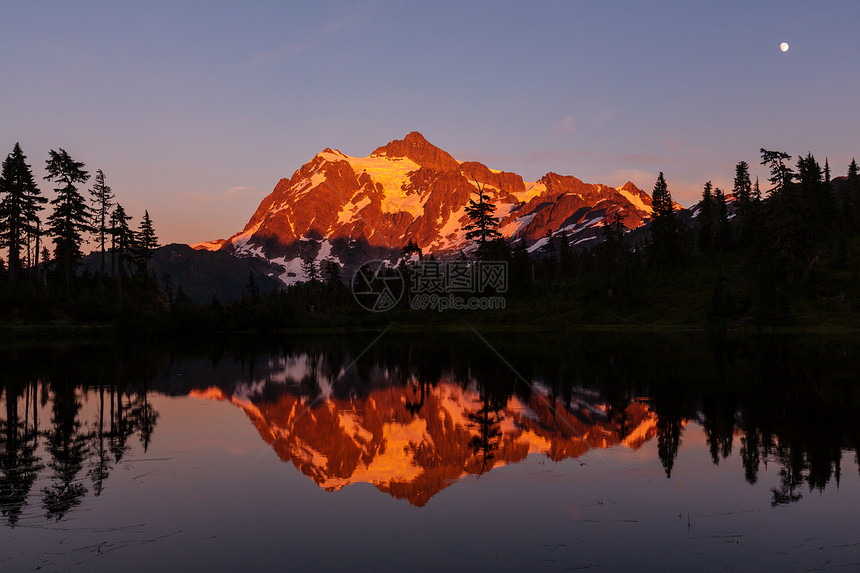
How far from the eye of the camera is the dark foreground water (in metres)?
11.8

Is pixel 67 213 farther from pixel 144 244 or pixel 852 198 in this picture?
pixel 852 198

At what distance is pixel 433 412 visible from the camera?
88.4ft

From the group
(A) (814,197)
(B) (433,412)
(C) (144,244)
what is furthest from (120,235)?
(A) (814,197)

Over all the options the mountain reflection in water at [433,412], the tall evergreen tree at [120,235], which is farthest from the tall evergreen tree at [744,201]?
the tall evergreen tree at [120,235]

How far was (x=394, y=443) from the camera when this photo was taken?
21.4 meters

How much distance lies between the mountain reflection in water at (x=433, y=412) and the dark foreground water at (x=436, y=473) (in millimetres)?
133

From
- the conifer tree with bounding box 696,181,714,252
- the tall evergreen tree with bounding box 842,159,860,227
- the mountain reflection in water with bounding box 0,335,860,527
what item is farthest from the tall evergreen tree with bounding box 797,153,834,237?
the mountain reflection in water with bounding box 0,335,860,527

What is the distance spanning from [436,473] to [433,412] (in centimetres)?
952

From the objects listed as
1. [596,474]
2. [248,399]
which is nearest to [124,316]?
[248,399]

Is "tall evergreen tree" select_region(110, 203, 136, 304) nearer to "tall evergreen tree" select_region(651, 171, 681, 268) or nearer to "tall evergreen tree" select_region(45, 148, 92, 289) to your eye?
"tall evergreen tree" select_region(45, 148, 92, 289)

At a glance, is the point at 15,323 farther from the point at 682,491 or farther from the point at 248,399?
the point at 682,491

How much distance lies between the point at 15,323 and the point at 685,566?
270 ft

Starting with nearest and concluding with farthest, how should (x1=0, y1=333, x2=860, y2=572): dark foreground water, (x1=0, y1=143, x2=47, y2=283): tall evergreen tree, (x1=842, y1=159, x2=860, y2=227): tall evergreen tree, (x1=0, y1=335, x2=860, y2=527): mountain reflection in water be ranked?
(x1=0, y1=333, x2=860, y2=572): dark foreground water, (x1=0, y1=335, x2=860, y2=527): mountain reflection in water, (x1=0, y1=143, x2=47, y2=283): tall evergreen tree, (x1=842, y1=159, x2=860, y2=227): tall evergreen tree

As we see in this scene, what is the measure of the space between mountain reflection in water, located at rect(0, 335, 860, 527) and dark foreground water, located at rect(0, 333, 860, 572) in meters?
0.13
